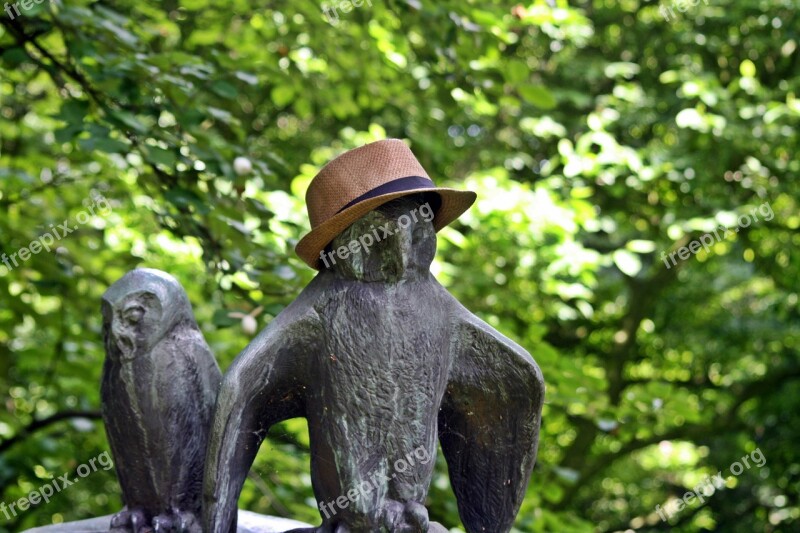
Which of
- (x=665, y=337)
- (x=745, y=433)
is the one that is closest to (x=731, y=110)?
(x=665, y=337)

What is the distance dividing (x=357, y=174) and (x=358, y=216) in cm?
9

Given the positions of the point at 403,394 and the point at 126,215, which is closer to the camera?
the point at 403,394

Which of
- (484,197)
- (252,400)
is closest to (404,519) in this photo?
(252,400)

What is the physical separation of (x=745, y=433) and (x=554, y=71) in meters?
3.19

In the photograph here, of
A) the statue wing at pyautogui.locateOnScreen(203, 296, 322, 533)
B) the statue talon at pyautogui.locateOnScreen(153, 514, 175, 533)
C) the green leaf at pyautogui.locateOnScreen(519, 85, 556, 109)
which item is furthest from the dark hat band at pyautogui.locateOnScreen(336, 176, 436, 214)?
the green leaf at pyautogui.locateOnScreen(519, 85, 556, 109)

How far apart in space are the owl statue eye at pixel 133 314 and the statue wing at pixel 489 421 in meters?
0.70

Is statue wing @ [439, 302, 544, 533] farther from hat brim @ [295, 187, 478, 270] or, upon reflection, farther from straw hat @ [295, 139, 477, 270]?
straw hat @ [295, 139, 477, 270]

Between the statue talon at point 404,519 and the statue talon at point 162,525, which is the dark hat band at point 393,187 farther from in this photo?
the statue talon at point 162,525

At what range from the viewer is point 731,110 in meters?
5.48

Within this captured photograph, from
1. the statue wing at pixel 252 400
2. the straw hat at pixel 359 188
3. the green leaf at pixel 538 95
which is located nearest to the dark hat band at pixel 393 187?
the straw hat at pixel 359 188

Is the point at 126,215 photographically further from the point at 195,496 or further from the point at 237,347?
the point at 195,496

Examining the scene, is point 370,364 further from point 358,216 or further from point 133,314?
point 133,314

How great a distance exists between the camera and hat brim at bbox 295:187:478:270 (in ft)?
6.42

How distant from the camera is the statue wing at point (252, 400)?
194 cm
